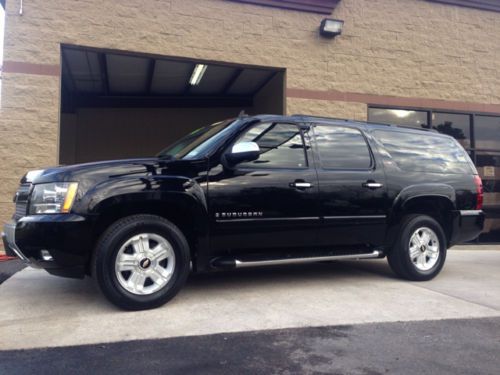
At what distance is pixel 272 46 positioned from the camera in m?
8.86

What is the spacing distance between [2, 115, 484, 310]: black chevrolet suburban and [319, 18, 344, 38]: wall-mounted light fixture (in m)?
3.97

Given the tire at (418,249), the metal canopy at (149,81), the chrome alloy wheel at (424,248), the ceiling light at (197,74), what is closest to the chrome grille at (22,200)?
the tire at (418,249)

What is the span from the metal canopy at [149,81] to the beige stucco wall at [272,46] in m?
0.44

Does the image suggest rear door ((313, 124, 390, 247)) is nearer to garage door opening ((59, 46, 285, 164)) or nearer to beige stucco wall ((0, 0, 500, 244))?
beige stucco wall ((0, 0, 500, 244))

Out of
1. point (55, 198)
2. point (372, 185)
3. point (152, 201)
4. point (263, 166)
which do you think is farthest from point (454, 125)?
point (55, 198)

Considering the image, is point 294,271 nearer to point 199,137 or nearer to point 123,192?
point 199,137

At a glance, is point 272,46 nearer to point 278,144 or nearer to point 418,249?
point 278,144

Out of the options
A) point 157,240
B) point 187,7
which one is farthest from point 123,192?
point 187,7

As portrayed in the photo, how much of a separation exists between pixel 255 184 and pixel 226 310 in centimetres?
128

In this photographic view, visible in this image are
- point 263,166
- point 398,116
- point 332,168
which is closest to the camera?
point 263,166

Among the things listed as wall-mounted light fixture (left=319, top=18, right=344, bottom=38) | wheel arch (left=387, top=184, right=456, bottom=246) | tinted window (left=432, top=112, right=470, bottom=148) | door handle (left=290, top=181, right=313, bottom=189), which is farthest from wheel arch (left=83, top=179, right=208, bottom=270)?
tinted window (left=432, top=112, right=470, bottom=148)

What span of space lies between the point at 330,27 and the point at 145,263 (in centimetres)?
684

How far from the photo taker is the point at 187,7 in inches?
328

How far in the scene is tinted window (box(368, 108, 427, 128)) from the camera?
9.55 metres
